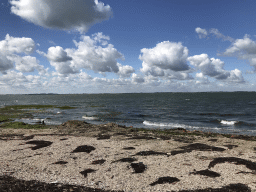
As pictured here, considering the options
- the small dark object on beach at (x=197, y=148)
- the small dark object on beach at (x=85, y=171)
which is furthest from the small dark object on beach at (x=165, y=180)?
the small dark object on beach at (x=197, y=148)

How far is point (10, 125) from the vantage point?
3328cm

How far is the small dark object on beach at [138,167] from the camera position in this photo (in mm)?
12922

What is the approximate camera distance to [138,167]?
1343cm

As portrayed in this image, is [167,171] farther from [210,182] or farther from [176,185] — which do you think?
[210,182]

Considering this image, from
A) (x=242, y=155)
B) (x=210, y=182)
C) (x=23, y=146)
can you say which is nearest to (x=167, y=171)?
(x=210, y=182)

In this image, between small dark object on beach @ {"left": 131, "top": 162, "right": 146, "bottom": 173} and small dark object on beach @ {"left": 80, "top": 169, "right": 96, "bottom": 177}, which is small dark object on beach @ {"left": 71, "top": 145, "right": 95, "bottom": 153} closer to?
small dark object on beach @ {"left": 80, "top": 169, "right": 96, "bottom": 177}

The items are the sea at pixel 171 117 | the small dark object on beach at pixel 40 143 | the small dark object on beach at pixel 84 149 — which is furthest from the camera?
the sea at pixel 171 117

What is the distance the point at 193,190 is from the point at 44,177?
31.1ft

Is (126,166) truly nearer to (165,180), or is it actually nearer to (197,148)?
(165,180)

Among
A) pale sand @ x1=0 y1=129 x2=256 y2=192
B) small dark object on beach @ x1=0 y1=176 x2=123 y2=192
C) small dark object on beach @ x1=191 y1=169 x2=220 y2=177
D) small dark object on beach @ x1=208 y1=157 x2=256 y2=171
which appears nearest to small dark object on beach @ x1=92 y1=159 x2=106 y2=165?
pale sand @ x1=0 y1=129 x2=256 y2=192

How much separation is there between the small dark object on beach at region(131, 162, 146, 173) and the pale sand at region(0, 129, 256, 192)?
313mm

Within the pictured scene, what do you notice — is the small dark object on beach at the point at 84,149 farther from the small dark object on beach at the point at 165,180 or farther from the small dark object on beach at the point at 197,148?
the small dark object on beach at the point at 165,180

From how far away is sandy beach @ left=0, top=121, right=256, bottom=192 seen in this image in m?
10.7

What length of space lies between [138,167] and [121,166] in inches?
51.6
